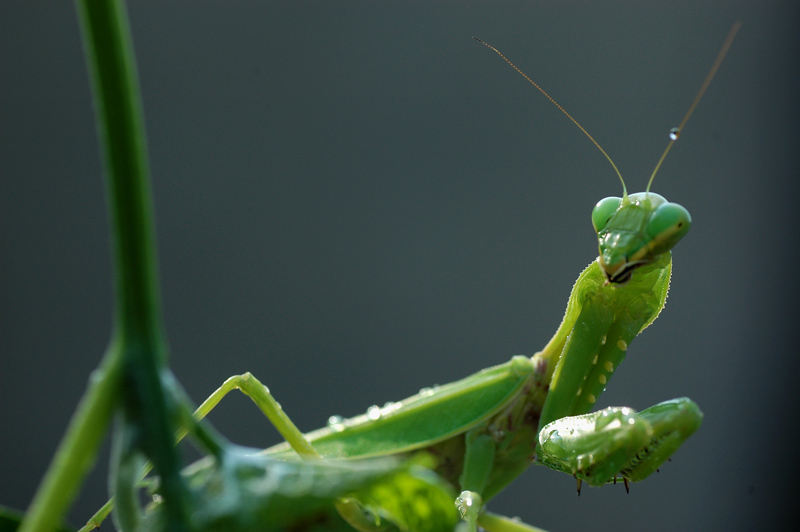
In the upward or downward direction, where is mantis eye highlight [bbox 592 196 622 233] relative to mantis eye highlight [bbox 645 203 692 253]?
upward

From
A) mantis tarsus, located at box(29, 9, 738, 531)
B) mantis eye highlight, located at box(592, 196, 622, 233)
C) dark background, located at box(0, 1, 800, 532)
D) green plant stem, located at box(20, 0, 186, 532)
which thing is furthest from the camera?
dark background, located at box(0, 1, 800, 532)

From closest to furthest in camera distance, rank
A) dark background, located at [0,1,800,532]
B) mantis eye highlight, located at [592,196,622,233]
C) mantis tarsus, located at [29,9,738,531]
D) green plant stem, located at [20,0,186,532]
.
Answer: green plant stem, located at [20,0,186,532], mantis tarsus, located at [29,9,738,531], mantis eye highlight, located at [592,196,622,233], dark background, located at [0,1,800,532]

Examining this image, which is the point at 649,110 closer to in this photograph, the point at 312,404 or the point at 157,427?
the point at 312,404

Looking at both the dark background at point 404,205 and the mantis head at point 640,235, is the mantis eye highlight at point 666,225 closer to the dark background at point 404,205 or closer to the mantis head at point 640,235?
the mantis head at point 640,235

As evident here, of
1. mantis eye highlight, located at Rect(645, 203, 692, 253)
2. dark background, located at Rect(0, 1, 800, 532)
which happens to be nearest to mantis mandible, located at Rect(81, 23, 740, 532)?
mantis eye highlight, located at Rect(645, 203, 692, 253)

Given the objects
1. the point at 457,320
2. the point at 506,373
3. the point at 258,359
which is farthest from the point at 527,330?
the point at 506,373

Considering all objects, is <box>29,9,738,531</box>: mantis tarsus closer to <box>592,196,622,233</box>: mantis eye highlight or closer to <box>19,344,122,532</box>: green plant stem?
<box>592,196,622,233</box>: mantis eye highlight

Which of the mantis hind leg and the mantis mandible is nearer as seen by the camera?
the mantis mandible

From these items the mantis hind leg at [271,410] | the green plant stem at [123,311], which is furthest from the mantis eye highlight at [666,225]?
the green plant stem at [123,311]
